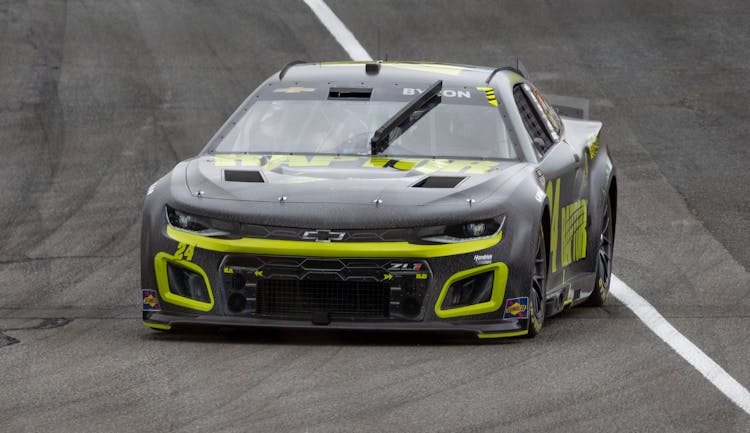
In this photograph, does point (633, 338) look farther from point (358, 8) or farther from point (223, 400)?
point (358, 8)

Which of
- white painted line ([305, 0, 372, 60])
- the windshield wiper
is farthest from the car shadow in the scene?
white painted line ([305, 0, 372, 60])

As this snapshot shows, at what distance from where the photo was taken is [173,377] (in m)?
7.51

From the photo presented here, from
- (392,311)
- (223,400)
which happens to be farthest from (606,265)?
(223,400)

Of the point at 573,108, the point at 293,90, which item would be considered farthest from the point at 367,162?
the point at 573,108

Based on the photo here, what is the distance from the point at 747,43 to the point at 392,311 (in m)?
16.6

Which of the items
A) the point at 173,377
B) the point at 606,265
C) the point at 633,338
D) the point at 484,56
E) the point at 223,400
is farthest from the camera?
the point at 484,56

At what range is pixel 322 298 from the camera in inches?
331

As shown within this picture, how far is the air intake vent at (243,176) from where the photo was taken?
28.8ft

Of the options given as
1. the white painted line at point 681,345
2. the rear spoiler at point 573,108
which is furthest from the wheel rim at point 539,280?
the rear spoiler at point 573,108

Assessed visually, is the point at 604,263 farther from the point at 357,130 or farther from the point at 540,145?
the point at 357,130

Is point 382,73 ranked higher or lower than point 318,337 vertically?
higher

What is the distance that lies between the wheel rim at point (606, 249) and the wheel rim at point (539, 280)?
6.56 ft

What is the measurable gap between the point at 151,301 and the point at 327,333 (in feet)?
2.96

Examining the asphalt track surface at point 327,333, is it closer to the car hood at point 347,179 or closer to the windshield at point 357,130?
the car hood at point 347,179
